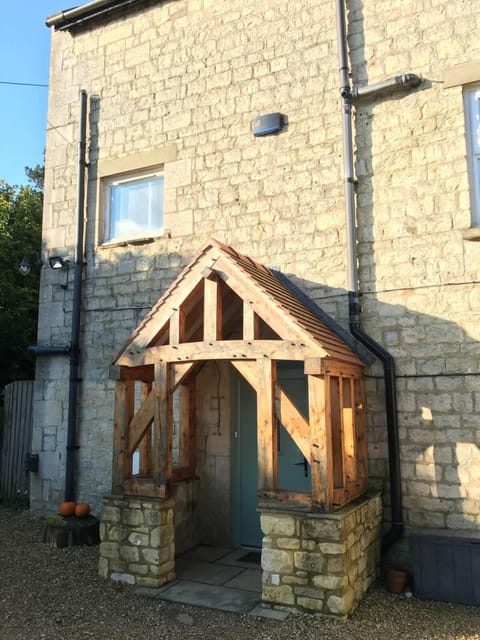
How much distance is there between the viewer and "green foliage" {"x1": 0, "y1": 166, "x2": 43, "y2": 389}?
13430 mm

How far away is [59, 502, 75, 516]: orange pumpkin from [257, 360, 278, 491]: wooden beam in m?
3.59

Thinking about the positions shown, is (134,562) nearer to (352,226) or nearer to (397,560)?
(397,560)

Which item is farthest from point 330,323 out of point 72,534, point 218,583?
point 72,534

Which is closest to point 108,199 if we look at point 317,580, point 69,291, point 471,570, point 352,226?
point 69,291

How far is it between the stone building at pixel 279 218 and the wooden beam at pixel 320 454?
0.22m

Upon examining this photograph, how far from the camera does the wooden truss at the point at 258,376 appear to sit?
5.08 metres

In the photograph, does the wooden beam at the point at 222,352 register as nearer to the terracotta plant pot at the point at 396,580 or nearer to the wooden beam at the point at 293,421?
the wooden beam at the point at 293,421

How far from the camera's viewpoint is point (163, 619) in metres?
4.86

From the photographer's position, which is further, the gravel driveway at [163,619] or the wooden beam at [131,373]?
the wooden beam at [131,373]

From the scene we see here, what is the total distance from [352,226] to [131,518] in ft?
14.0

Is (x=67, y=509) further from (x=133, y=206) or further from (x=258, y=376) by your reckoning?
(x=133, y=206)

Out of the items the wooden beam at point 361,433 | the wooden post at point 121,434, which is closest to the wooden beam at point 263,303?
the wooden beam at point 361,433

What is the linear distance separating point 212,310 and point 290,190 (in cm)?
244

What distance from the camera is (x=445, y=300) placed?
6129 mm
